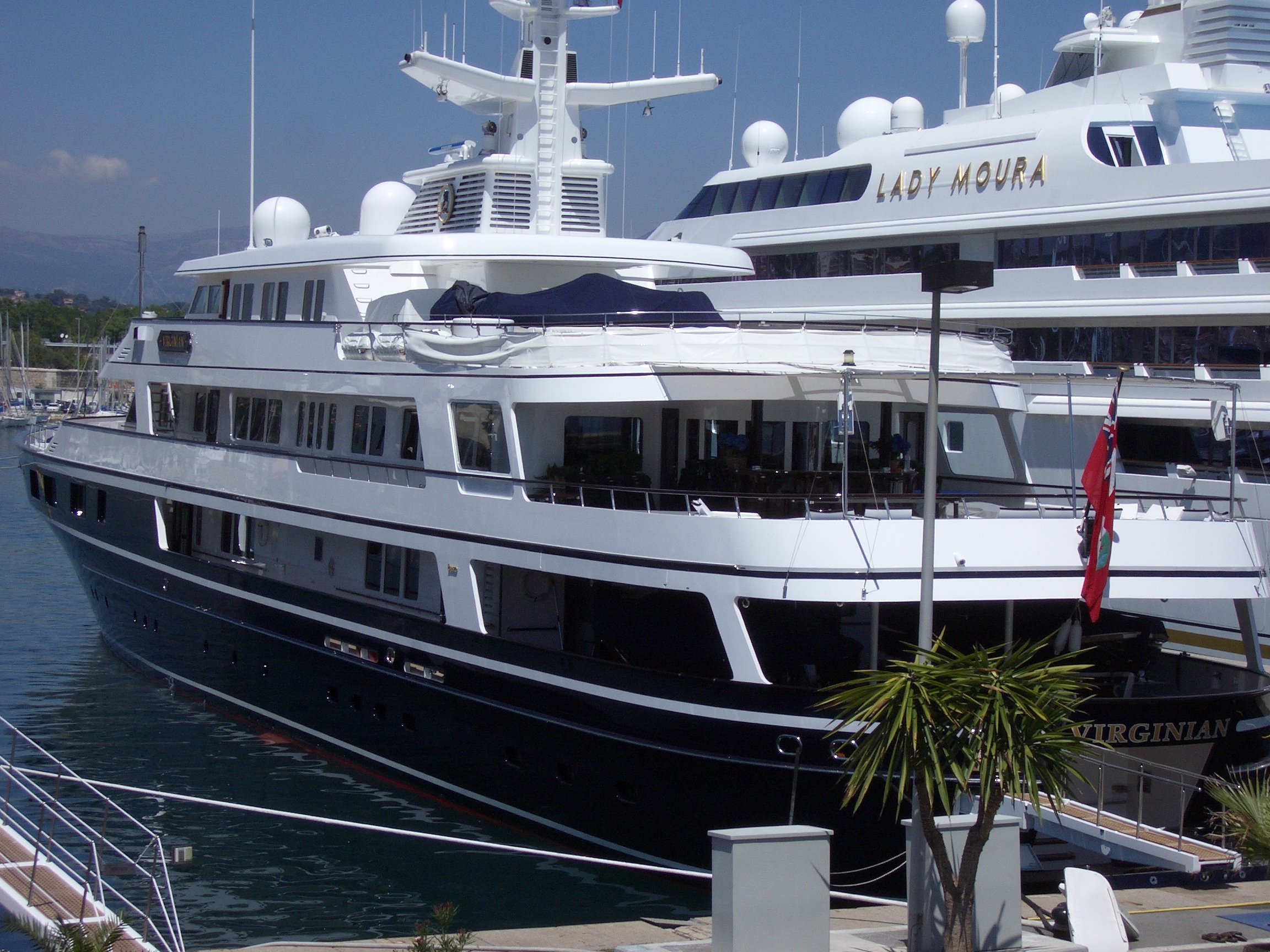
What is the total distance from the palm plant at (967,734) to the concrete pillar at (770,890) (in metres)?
0.62

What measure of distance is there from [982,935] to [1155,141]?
18131mm

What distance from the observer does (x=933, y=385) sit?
360 inches

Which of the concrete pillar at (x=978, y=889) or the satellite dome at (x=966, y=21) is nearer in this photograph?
the concrete pillar at (x=978, y=889)

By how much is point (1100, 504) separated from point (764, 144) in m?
21.7

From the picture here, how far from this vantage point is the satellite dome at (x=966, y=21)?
27672 mm

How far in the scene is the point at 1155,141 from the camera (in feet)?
75.3

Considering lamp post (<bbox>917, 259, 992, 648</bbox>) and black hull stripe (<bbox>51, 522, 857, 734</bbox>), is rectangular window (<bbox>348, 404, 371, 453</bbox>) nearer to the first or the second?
black hull stripe (<bbox>51, 522, 857, 734</bbox>)

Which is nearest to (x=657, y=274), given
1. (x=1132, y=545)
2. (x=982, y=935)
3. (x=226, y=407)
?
(x=226, y=407)

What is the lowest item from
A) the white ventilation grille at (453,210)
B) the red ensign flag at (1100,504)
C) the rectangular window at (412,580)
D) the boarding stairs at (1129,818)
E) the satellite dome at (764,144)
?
the boarding stairs at (1129,818)

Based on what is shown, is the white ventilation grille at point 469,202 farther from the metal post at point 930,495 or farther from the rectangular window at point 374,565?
the metal post at point 930,495

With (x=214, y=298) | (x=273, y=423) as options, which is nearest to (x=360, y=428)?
(x=273, y=423)

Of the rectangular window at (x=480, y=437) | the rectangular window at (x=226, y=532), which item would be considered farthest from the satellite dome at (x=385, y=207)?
the rectangular window at (x=480, y=437)

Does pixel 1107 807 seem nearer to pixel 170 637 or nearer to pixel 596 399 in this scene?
pixel 596 399

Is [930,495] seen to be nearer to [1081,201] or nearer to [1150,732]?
[1150,732]
